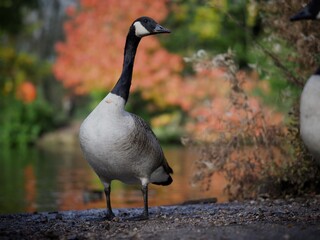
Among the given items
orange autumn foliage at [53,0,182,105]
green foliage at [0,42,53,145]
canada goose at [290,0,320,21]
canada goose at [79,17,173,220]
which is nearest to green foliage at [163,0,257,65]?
orange autumn foliage at [53,0,182,105]

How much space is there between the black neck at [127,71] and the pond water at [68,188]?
3591mm

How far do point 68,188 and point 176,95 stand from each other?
14635 millimetres

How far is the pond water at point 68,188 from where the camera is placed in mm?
11203

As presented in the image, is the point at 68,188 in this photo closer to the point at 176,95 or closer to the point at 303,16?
the point at 303,16

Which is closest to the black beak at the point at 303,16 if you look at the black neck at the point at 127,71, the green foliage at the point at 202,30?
the black neck at the point at 127,71

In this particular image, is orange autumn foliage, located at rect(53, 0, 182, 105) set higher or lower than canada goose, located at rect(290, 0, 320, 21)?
higher

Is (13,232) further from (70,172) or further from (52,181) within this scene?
(70,172)

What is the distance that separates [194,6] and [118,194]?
1733 cm

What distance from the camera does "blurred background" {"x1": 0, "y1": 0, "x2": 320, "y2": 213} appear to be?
10.1m

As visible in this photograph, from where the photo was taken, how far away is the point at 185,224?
636cm

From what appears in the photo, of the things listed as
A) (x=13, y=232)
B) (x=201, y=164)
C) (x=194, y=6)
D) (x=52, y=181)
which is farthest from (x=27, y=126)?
(x=13, y=232)

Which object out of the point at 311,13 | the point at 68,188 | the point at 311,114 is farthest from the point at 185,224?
the point at 68,188

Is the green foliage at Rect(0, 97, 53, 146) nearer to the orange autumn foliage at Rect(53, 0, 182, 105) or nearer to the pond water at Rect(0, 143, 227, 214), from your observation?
the orange autumn foliage at Rect(53, 0, 182, 105)

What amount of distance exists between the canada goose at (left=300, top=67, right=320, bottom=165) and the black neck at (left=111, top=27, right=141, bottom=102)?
2.05m
